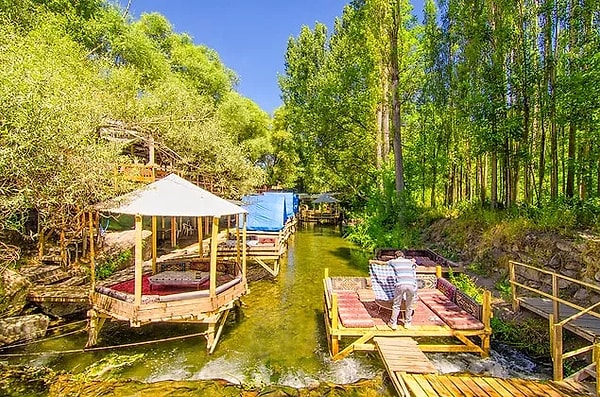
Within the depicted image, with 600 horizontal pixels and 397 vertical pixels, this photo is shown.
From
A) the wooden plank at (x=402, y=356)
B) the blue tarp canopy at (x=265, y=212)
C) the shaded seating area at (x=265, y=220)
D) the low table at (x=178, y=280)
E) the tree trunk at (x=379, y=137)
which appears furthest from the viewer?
the tree trunk at (x=379, y=137)

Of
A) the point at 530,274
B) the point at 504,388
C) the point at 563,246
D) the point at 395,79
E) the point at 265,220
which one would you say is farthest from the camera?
the point at 265,220

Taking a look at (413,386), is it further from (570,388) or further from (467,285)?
(467,285)

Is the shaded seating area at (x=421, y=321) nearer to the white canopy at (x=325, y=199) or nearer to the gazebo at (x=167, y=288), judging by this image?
the gazebo at (x=167, y=288)

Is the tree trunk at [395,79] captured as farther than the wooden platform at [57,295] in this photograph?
Yes

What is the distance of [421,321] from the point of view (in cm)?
760

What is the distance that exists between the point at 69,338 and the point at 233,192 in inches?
492

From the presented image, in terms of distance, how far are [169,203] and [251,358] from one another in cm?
413

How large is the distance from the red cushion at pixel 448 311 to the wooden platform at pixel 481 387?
6.83 feet

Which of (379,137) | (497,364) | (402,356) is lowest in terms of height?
(497,364)

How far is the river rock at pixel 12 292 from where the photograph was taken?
27.1 ft

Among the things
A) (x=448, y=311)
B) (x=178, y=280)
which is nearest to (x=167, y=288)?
(x=178, y=280)

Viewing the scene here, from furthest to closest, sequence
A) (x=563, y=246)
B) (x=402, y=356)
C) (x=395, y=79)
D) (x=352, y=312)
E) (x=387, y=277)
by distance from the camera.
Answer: (x=395, y=79) → (x=563, y=246) → (x=352, y=312) → (x=387, y=277) → (x=402, y=356)

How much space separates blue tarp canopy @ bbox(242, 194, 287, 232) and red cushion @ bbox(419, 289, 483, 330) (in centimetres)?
1040

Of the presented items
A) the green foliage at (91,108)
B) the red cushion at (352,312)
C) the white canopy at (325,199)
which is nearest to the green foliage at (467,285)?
the red cushion at (352,312)
